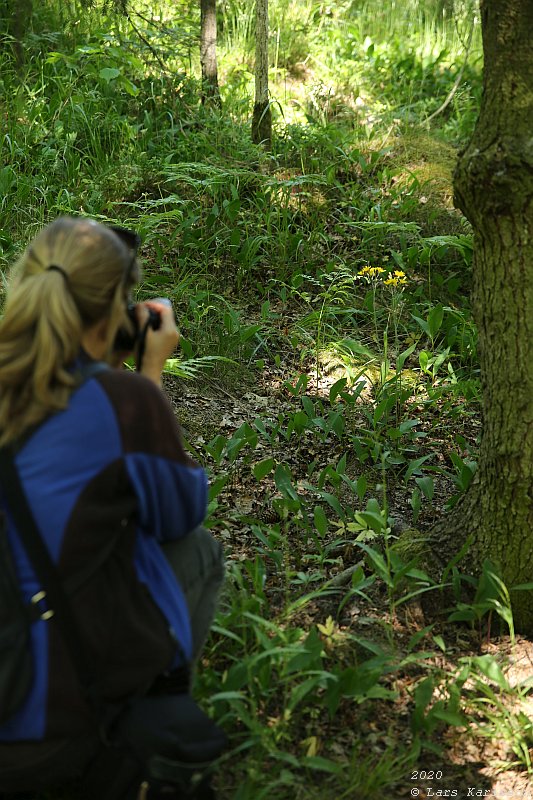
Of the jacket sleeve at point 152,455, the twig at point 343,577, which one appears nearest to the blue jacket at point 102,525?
the jacket sleeve at point 152,455

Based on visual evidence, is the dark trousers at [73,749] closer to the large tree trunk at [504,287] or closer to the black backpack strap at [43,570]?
the black backpack strap at [43,570]

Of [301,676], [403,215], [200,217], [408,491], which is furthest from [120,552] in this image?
[403,215]

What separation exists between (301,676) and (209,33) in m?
5.76

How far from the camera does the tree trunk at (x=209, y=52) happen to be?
21.6 ft

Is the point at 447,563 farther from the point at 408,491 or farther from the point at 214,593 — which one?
the point at 214,593

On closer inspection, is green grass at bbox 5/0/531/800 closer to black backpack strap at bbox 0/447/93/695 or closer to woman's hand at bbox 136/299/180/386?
black backpack strap at bbox 0/447/93/695

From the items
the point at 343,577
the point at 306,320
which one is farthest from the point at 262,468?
the point at 306,320

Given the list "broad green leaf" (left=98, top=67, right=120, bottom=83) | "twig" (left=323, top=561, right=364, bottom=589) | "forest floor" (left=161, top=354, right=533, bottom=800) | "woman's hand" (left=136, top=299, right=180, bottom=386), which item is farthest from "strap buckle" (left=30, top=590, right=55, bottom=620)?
"broad green leaf" (left=98, top=67, right=120, bottom=83)

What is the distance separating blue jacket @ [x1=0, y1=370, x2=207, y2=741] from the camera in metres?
1.76

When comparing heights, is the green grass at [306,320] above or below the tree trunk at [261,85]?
below

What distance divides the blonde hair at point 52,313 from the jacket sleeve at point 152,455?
0.12 meters

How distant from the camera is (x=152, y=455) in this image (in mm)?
1813

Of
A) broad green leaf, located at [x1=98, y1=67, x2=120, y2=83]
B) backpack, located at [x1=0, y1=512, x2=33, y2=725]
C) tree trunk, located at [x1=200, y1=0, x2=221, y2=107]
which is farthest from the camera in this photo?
tree trunk, located at [x1=200, y1=0, x2=221, y2=107]

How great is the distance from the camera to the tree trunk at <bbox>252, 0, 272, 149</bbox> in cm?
435
